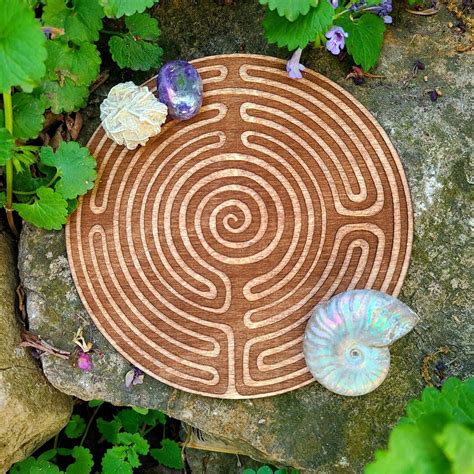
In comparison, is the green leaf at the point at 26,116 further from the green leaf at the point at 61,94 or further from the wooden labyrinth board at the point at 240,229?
the wooden labyrinth board at the point at 240,229

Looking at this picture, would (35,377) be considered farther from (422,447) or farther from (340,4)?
(340,4)

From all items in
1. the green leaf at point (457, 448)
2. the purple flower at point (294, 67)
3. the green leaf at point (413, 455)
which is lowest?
Answer: the green leaf at point (413, 455)

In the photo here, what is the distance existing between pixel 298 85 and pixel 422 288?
23.0 inches

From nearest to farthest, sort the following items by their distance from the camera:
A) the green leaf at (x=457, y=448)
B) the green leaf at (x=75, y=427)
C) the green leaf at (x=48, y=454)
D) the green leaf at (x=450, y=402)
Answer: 1. the green leaf at (x=457, y=448)
2. the green leaf at (x=450, y=402)
3. the green leaf at (x=48, y=454)
4. the green leaf at (x=75, y=427)

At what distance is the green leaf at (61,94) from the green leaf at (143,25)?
0.64 ft

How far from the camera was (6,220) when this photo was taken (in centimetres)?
181

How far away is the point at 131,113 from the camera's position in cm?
156

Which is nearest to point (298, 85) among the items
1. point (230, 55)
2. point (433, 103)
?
point (230, 55)

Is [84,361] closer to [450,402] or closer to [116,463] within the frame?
[116,463]

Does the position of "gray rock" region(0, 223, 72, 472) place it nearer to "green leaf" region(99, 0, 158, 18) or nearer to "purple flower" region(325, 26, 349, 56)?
"green leaf" region(99, 0, 158, 18)

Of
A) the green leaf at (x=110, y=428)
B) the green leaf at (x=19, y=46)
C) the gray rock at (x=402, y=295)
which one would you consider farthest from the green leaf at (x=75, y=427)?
the green leaf at (x=19, y=46)

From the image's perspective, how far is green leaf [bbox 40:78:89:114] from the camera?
1580 millimetres

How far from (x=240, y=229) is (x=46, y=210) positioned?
465 mm

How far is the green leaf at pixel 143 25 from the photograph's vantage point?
63.8 inches
